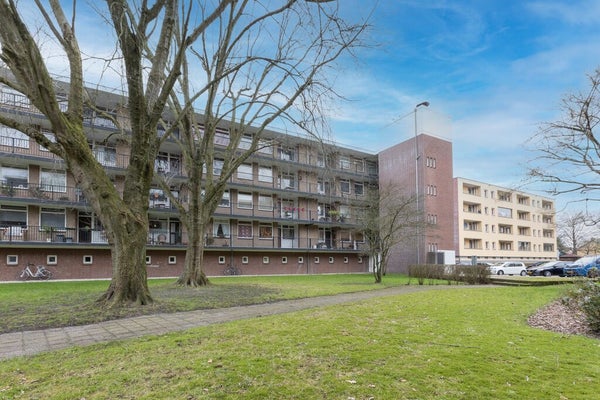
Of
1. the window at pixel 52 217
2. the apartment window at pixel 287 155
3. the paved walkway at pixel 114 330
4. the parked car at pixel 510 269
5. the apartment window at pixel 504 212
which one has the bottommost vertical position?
the parked car at pixel 510 269

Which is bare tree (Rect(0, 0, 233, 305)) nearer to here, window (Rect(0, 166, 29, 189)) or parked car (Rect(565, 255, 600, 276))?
window (Rect(0, 166, 29, 189))

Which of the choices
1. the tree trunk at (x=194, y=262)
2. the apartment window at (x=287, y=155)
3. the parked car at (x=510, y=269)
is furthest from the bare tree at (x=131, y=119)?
the parked car at (x=510, y=269)

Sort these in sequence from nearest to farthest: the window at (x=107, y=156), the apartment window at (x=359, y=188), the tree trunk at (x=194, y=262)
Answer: the tree trunk at (x=194, y=262)
the window at (x=107, y=156)
the apartment window at (x=359, y=188)

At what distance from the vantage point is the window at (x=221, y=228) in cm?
2950

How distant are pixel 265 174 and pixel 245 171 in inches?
72.5

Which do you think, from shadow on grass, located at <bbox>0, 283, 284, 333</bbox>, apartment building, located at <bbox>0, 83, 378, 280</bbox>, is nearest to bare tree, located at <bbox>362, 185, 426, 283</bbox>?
apartment building, located at <bbox>0, 83, 378, 280</bbox>

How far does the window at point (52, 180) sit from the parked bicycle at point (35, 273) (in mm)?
4660

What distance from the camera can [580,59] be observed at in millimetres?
13938

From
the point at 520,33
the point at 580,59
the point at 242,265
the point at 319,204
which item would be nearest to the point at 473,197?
the point at 319,204

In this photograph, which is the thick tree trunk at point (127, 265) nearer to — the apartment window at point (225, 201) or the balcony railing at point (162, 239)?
the balcony railing at point (162, 239)

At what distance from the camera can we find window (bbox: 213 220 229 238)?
2950 centimetres

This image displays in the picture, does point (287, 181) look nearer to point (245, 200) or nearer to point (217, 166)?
point (245, 200)

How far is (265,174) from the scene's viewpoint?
32.2 metres

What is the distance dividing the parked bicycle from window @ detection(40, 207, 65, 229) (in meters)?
2.53
